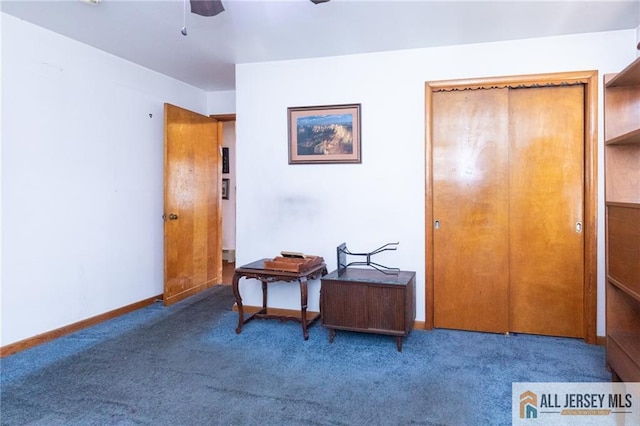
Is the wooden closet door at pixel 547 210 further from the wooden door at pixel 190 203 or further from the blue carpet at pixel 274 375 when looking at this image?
the wooden door at pixel 190 203

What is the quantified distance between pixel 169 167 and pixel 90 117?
0.89 meters

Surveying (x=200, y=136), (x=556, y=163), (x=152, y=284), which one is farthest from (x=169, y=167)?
(x=556, y=163)

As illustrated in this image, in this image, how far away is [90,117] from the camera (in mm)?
3545

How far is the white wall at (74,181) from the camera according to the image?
9.62 ft

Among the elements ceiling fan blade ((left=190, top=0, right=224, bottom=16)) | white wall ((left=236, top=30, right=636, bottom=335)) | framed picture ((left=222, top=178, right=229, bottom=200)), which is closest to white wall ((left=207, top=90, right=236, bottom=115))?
white wall ((left=236, top=30, right=636, bottom=335))

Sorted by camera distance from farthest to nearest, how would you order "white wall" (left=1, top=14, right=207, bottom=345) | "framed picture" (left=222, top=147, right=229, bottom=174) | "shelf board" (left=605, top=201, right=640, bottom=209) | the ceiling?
1. "framed picture" (left=222, top=147, right=229, bottom=174)
2. "white wall" (left=1, top=14, right=207, bottom=345)
3. the ceiling
4. "shelf board" (left=605, top=201, right=640, bottom=209)

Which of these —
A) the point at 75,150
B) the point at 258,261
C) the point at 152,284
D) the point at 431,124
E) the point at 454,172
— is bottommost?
the point at 152,284

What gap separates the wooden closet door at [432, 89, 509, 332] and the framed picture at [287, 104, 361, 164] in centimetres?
75

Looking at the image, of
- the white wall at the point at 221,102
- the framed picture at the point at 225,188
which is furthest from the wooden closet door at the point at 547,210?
the framed picture at the point at 225,188

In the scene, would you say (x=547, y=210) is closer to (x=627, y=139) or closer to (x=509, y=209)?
(x=509, y=209)

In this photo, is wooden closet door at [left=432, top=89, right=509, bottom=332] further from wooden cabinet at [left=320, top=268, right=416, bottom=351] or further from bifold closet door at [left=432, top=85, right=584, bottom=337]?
wooden cabinet at [left=320, top=268, right=416, bottom=351]

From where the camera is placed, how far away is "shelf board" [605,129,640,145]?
1980mm

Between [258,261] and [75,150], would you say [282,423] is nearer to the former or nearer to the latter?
[258,261]

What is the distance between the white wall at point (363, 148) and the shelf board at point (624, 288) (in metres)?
1.03
